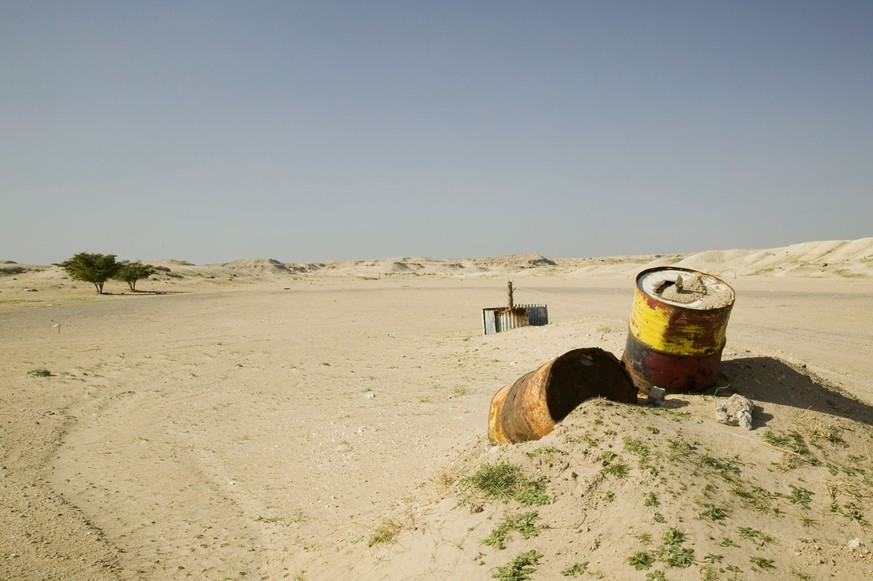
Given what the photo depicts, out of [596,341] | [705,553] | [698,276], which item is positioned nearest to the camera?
[705,553]

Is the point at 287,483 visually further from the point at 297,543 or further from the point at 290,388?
the point at 290,388

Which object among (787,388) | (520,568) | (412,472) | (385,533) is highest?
(787,388)

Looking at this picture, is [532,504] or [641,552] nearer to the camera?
[641,552]

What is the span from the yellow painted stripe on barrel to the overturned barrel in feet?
2.78

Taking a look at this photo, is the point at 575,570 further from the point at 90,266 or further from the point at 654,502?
the point at 90,266

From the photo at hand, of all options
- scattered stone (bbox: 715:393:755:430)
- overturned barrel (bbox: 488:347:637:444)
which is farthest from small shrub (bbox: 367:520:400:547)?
scattered stone (bbox: 715:393:755:430)

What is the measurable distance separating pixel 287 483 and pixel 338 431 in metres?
1.65

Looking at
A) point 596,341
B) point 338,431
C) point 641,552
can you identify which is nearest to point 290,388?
point 338,431

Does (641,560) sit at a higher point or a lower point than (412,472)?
higher

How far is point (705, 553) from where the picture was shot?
11.6 feet

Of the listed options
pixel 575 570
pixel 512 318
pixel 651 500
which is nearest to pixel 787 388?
pixel 651 500

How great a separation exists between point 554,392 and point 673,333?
A: 206 cm

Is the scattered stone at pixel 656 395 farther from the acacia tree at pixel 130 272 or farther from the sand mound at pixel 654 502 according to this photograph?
the acacia tree at pixel 130 272

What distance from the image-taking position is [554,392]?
5.54 meters
